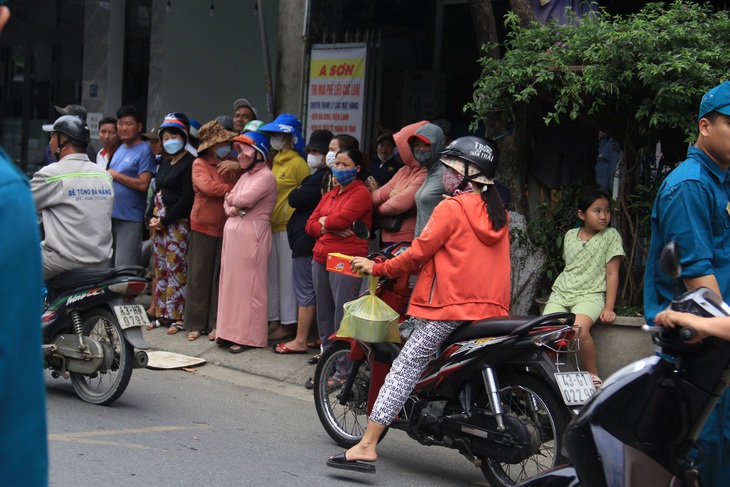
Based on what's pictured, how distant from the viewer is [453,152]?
5.46 metres

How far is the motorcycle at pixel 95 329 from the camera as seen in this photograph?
22.5 ft

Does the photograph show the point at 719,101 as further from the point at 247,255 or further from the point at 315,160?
the point at 247,255

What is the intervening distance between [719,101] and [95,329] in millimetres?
4924

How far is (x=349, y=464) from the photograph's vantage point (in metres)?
5.55

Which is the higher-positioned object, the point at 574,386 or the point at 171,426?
the point at 574,386

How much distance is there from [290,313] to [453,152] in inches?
161

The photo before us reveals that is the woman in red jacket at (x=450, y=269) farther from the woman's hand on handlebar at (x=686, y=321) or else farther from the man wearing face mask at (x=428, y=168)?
the woman's hand on handlebar at (x=686, y=321)

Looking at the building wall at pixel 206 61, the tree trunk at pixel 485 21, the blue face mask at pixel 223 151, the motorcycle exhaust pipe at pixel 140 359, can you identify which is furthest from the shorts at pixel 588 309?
the building wall at pixel 206 61

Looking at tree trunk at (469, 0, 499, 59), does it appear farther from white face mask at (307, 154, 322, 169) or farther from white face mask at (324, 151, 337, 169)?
white face mask at (307, 154, 322, 169)

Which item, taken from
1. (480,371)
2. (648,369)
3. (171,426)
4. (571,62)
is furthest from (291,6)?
(648,369)

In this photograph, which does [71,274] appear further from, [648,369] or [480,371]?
[648,369]

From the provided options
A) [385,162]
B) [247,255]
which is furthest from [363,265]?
[385,162]

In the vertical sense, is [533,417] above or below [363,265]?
below

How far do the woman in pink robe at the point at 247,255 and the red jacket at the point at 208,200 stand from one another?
0.38 m
